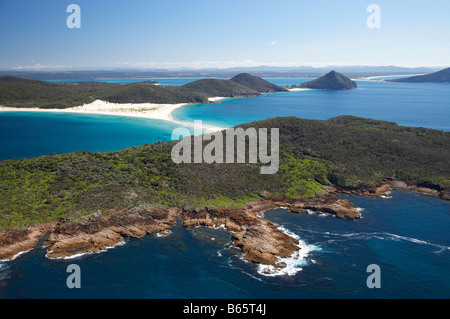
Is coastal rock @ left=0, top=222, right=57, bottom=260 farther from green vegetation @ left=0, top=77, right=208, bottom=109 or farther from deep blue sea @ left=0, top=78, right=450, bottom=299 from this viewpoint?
green vegetation @ left=0, top=77, right=208, bottom=109

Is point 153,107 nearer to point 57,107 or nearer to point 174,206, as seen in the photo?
point 57,107

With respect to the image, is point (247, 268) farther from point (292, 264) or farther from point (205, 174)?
point (205, 174)

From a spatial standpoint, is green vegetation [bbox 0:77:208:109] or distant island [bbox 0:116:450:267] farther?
green vegetation [bbox 0:77:208:109]

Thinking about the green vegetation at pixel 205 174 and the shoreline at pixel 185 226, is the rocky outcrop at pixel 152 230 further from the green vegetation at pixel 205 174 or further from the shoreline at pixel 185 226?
the green vegetation at pixel 205 174

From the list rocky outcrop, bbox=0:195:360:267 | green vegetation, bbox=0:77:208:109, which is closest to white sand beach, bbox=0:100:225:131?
green vegetation, bbox=0:77:208:109

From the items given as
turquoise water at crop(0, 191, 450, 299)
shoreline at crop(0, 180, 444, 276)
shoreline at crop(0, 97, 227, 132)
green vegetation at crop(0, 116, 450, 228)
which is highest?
shoreline at crop(0, 97, 227, 132)

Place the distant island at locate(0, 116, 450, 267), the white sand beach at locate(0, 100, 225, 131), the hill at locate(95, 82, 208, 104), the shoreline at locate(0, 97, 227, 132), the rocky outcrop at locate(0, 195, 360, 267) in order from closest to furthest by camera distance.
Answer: the rocky outcrop at locate(0, 195, 360, 267), the distant island at locate(0, 116, 450, 267), the shoreline at locate(0, 97, 227, 132), the white sand beach at locate(0, 100, 225, 131), the hill at locate(95, 82, 208, 104)

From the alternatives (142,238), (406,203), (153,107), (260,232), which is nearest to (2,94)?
(153,107)
